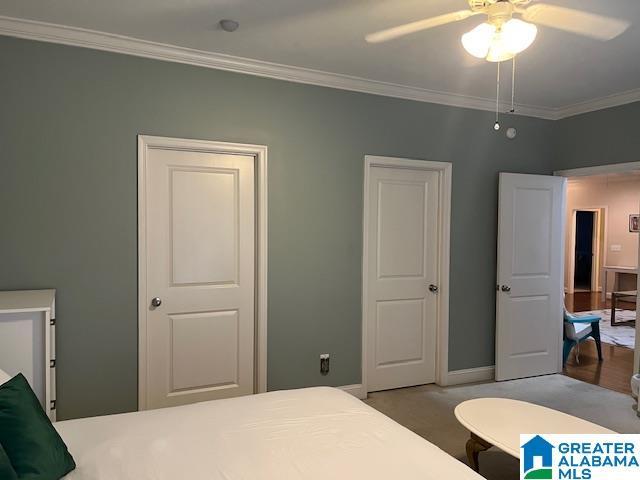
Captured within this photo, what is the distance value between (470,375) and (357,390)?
118 cm

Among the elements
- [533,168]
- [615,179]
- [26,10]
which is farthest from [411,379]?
[615,179]

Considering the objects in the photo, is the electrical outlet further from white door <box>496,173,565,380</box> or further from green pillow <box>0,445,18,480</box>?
green pillow <box>0,445,18,480</box>

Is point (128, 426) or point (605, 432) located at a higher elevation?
point (128, 426)

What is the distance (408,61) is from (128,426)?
283 centimetres

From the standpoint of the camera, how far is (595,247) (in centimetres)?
987

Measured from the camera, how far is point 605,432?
2.31 m

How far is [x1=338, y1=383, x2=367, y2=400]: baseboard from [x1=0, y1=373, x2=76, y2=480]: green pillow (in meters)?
2.57

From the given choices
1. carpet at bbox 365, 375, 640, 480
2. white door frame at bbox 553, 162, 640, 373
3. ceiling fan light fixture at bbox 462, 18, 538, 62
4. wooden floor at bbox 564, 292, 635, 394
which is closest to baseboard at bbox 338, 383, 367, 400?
carpet at bbox 365, 375, 640, 480

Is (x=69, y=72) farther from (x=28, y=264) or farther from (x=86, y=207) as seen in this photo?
(x=28, y=264)

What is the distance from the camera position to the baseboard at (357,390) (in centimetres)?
386

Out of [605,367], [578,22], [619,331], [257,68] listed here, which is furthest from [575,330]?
[257,68]

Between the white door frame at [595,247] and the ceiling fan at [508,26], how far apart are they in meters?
7.68

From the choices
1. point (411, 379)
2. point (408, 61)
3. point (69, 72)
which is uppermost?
point (408, 61)

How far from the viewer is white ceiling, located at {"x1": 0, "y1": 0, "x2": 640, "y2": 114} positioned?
2535 millimetres
